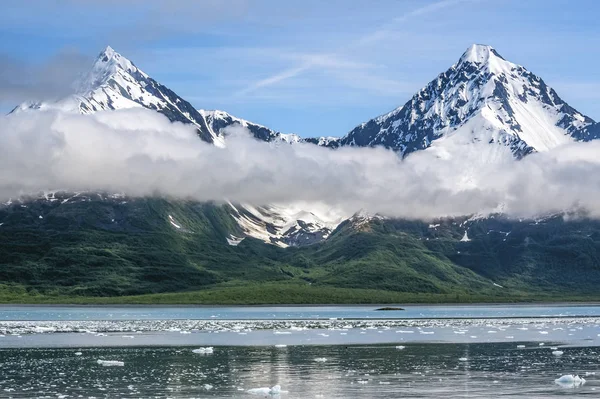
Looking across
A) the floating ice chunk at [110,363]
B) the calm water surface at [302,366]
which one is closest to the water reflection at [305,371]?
the calm water surface at [302,366]

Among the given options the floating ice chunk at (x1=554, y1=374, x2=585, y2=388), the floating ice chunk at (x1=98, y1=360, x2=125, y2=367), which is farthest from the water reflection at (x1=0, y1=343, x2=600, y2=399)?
the floating ice chunk at (x1=98, y1=360, x2=125, y2=367)

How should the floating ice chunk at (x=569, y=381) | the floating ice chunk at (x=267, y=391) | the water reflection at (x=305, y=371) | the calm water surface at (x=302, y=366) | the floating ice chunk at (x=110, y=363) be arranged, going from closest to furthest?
the floating ice chunk at (x=267, y=391) → the water reflection at (x=305, y=371) → the calm water surface at (x=302, y=366) → the floating ice chunk at (x=569, y=381) → the floating ice chunk at (x=110, y=363)

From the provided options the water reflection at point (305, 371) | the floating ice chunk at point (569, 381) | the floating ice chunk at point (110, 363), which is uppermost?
the floating ice chunk at point (110, 363)

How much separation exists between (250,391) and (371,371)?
13.7 m

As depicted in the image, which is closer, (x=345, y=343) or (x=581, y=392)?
(x=581, y=392)

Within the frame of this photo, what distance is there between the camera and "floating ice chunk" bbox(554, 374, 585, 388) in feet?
182

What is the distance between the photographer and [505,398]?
49969mm

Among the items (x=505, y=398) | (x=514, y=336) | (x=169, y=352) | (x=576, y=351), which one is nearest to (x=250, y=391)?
(x=505, y=398)

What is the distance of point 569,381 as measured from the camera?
185ft

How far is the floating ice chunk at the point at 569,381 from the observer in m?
55.6

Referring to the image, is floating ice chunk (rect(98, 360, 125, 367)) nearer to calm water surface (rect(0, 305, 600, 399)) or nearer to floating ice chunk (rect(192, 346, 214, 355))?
calm water surface (rect(0, 305, 600, 399))

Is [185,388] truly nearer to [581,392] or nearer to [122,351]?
[581,392]

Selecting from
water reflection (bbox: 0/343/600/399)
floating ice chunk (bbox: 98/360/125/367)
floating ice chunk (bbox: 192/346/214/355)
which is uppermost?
floating ice chunk (bbox: 192/346/214/355)

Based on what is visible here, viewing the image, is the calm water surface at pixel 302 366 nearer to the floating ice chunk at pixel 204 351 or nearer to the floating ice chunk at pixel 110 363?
the floating ice chunk at pixel 110 363
